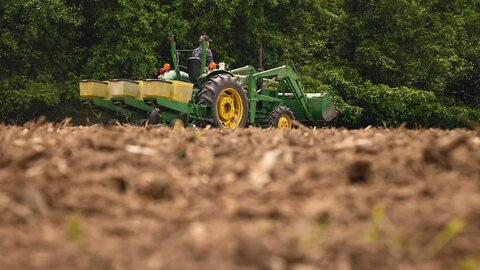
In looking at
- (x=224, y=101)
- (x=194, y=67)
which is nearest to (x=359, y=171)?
(x=224, y=101)

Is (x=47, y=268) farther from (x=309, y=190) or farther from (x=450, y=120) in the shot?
(x=450, y=120)

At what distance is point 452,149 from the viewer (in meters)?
3.15

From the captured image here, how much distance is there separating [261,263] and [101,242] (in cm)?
50

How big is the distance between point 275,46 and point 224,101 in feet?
40.8

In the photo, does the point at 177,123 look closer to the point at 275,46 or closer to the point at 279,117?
the point at 279,117

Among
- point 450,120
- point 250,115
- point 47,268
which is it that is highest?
point 47,268

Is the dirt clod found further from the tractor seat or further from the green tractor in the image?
the tractor seat

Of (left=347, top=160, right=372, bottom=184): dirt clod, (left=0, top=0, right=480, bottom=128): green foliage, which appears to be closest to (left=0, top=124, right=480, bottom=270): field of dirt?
(left=347, top=160, right=372, bottom=184): dirt clod

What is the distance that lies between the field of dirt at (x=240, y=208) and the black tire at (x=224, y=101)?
930 centimetres

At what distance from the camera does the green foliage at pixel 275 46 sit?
71.7 ft

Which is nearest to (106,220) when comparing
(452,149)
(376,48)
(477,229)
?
(477,229)

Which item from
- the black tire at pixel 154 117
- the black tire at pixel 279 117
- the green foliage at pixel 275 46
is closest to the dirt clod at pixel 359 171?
the black tire at pixel 154 117

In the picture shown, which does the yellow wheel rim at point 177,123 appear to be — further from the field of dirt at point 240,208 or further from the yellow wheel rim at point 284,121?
the field of dirt at point 240,208

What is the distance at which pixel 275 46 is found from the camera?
25156mm
